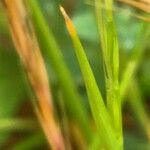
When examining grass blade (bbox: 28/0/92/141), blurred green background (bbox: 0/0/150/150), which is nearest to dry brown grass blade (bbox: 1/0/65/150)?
grass blade (bbox: 28/0/92/141)

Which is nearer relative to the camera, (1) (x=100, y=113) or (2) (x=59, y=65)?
(1) (x=100, y=113)

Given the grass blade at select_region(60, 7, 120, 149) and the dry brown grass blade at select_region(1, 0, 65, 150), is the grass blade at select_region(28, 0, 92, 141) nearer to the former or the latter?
the dry brown grass blade at select_region(1, 0, 65, 150)

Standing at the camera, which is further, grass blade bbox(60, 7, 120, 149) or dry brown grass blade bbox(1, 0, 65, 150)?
dry brown grass blade bbox(1, 0, 65, 150)

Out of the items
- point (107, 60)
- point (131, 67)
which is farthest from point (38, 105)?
point (107, 60)

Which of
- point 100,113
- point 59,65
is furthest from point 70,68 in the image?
point 100,113

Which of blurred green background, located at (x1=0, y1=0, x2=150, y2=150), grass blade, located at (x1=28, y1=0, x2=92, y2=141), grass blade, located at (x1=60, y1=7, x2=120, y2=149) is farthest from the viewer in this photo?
blurred green background, located at (x1=0, y1=0, x2=150, y2=150)

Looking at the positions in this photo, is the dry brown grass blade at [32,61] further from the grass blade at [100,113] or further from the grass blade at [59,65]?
Result: the grass blade at [100,113]

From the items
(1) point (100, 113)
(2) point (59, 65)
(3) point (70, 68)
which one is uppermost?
(3) point (70, 68)

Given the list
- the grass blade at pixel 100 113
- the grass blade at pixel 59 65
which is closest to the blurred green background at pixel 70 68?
the grass blade at pixel 59 65

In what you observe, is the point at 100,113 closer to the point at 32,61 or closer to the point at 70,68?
the point at 32,61
